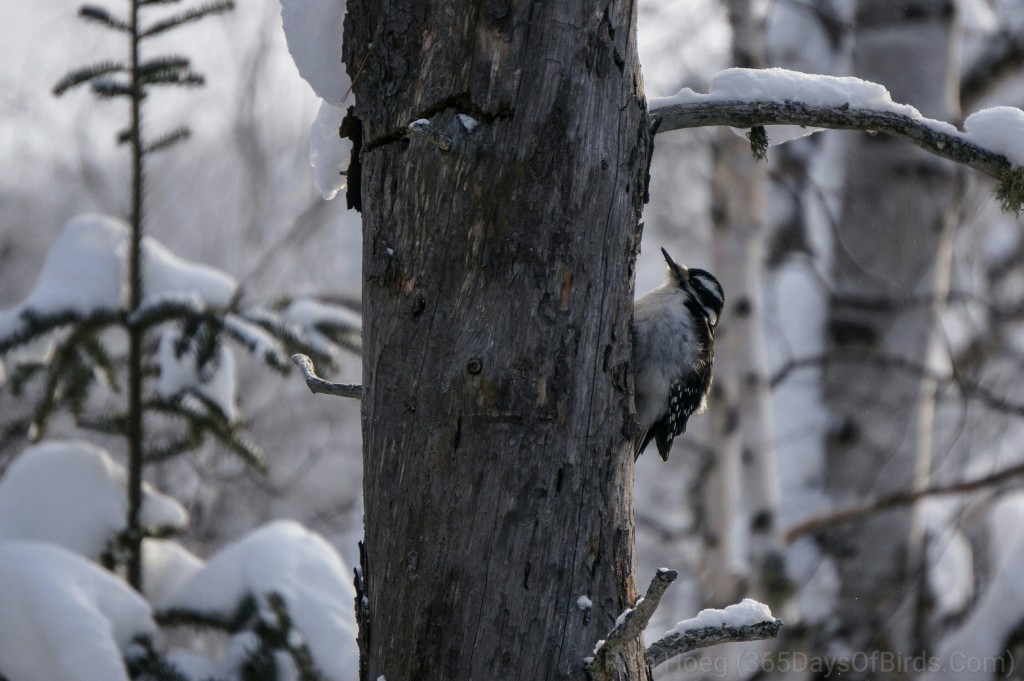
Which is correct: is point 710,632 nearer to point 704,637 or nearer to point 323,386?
point 704,637

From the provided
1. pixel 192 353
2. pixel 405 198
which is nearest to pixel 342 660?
pixel 192 353

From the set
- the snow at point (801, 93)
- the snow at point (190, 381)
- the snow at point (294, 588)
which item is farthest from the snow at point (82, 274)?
the snow at point (801, 93)

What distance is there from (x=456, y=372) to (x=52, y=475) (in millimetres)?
2308

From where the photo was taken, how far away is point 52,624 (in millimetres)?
2873

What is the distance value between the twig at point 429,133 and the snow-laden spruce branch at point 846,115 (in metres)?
0.48

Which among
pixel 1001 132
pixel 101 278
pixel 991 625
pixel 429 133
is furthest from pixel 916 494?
pixel 429 133

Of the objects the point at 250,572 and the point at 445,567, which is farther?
the point at 250,572

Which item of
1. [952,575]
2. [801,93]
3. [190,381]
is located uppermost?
[801,93]

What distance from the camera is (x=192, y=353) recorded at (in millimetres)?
3229

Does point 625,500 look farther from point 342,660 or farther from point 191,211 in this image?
point 191,211

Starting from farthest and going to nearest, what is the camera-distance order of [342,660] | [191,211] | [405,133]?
1. [191,211]
2. [342,660]
3. [405,133]

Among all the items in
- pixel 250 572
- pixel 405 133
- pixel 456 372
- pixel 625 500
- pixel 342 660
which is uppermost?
pixel 405 133

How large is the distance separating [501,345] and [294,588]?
198cm

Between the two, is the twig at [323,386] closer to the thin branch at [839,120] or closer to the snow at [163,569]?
the thin branch at [839,120]
